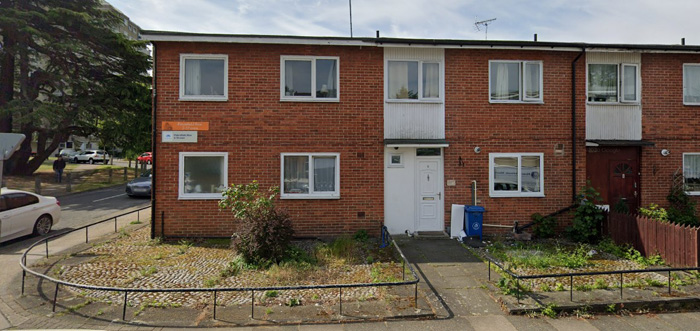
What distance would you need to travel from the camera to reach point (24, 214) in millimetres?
10234

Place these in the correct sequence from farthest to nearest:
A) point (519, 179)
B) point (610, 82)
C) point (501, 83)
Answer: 1. point (610, 82)
2. point (501, 83)
3. point (519, 179)

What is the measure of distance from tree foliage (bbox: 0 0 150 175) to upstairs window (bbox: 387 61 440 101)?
65.0 feet

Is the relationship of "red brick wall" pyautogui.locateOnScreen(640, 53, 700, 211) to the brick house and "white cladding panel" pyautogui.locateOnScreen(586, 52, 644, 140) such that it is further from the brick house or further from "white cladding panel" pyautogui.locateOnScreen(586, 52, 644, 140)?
"white cladding panel" pyautogui.locateOnScreen(586, 52, 644, 140)

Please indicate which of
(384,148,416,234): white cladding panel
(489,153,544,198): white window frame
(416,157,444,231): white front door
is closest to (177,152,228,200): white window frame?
(384,148,416,234): white cladding panel

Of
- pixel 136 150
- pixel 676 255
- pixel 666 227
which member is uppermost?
pixel 136 150

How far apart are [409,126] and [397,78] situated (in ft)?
4.45

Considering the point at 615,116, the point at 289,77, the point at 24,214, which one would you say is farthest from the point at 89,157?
the point at 615,116

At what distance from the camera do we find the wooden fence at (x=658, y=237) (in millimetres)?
7008

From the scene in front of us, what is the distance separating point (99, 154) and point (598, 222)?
53.4m

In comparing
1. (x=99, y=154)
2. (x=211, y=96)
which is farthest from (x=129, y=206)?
(x=99, y=154)

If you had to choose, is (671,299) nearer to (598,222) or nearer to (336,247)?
(598,222)

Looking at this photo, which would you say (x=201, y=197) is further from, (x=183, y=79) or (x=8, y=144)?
(x=8, y=144)

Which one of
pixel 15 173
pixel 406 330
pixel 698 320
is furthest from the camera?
pixel 15 173

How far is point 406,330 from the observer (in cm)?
495
